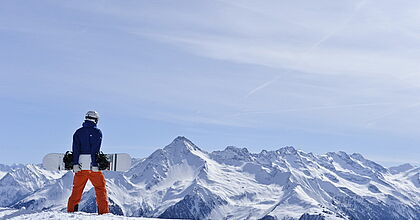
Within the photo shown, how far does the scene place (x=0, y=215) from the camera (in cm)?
1659

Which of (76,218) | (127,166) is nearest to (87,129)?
(127,166)

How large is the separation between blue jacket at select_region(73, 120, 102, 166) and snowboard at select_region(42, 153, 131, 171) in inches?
7.7

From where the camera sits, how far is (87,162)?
1788cm

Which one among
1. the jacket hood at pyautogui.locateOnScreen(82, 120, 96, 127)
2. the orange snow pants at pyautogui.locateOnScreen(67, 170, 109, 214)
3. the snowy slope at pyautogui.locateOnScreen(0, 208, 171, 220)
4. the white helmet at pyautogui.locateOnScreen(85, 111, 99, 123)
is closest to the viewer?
the snowy slope at pyautogui.locateOnScreen(0, 208, 171, 220)

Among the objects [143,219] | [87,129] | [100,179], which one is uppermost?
[87,129]

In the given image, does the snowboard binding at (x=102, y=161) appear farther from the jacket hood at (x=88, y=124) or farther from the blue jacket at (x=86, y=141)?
the jacket hood at (x=88, y=124)

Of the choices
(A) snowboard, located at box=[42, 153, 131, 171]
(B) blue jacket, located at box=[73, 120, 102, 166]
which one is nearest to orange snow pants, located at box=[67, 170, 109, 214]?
(A) snowboard, located at box=[42, 153, 131, 171]

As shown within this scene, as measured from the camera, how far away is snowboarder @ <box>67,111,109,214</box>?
18.0m

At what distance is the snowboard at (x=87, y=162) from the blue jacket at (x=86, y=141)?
19 centimetres

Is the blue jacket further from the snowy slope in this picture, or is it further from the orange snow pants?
the snowy slope

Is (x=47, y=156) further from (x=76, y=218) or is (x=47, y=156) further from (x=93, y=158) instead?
(x=76, y=218)

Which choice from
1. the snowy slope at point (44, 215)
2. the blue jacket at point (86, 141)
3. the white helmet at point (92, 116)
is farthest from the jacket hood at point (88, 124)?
the snowy slope at point (44, 215)

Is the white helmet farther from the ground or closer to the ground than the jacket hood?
farther from the ground

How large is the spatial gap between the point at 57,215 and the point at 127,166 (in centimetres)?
383
